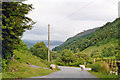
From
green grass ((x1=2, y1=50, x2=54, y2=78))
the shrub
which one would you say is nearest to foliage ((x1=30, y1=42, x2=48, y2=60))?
green grass ((x1=2, y1=50, x2=54, y2=78))

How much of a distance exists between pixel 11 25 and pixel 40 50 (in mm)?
70792

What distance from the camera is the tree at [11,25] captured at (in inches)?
844

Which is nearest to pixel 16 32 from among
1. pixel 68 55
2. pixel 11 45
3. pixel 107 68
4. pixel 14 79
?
pixel 11 45

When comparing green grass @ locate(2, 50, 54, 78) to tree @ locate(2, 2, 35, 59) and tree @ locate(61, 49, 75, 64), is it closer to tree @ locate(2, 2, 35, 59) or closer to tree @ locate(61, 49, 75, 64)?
tree @ locate(2, 2, 35, 59)

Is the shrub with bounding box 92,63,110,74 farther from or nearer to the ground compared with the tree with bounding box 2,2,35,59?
nearer to the ground

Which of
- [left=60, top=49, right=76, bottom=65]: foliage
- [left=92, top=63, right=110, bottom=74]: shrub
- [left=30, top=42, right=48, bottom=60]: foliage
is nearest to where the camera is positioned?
[left=92, top=63, right=110, bottom=74]: shrub

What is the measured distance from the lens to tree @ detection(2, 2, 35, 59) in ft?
70.4

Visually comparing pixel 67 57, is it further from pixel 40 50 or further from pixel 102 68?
pixel 102 68

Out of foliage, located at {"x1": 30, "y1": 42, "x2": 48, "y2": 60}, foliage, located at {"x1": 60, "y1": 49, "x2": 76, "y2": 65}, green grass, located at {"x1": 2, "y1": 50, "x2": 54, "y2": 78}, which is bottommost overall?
green grass, located at {"x1": 2, "y1": 50, "x2": 54, "y2": 78}

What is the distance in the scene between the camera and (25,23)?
1021 inches

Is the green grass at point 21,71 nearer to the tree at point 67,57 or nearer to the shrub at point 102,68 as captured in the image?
the shrub at point 102,68

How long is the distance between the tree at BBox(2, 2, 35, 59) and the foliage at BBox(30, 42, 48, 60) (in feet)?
223

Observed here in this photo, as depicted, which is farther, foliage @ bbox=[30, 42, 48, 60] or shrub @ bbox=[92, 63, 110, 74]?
foliage @ bbox=[30, 42, 48, 60]

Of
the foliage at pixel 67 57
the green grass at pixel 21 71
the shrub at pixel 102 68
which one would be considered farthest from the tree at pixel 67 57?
the shrub at pixel 102 68
